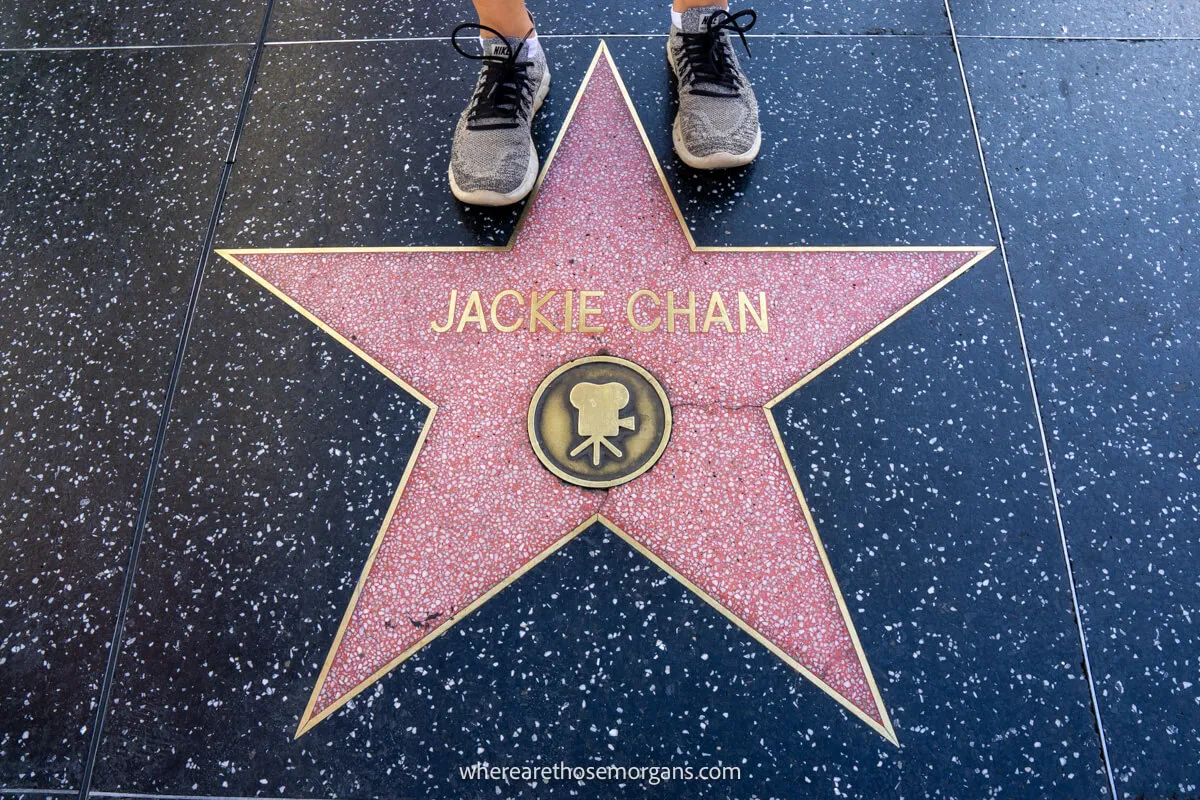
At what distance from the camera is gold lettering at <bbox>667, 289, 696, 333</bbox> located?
46.2 inches

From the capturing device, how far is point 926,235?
124cm

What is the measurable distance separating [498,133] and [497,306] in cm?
32

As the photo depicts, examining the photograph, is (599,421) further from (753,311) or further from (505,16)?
(505,16)

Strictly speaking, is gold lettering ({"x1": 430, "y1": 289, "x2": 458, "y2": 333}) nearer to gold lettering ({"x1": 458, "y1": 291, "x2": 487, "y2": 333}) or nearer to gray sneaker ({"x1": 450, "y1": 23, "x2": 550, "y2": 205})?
gold lettering ({"x1": 458, "y1": 291, "x2": 487, "y2": 333})

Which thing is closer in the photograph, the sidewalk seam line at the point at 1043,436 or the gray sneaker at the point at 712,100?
the sidewalk seam line at the point at 1043,436

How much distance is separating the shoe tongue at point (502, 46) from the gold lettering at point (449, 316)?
0.45 m

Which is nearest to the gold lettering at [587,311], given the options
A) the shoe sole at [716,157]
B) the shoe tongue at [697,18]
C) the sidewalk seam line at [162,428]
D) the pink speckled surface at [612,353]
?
the pink speckled surface at [612,353]

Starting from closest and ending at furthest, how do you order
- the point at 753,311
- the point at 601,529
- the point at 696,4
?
1. the point at 601,529
2. the point at 753,311
3. the point at 696,4

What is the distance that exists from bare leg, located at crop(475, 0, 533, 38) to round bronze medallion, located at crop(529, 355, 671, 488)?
0.64m

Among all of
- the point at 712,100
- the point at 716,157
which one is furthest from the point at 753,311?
the point at 712,100

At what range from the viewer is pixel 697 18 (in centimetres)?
129

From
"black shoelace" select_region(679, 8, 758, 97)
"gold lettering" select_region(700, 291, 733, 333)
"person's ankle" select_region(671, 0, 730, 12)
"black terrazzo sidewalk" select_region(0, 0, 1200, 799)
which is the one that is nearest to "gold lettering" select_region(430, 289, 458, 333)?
"black terrazzo sidewalk" select_region(0, 0, 1200, 799)

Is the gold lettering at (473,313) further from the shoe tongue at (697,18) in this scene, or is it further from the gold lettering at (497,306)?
the shoe tongue at (697,18)

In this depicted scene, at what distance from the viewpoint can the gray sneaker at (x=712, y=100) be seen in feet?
4.11
